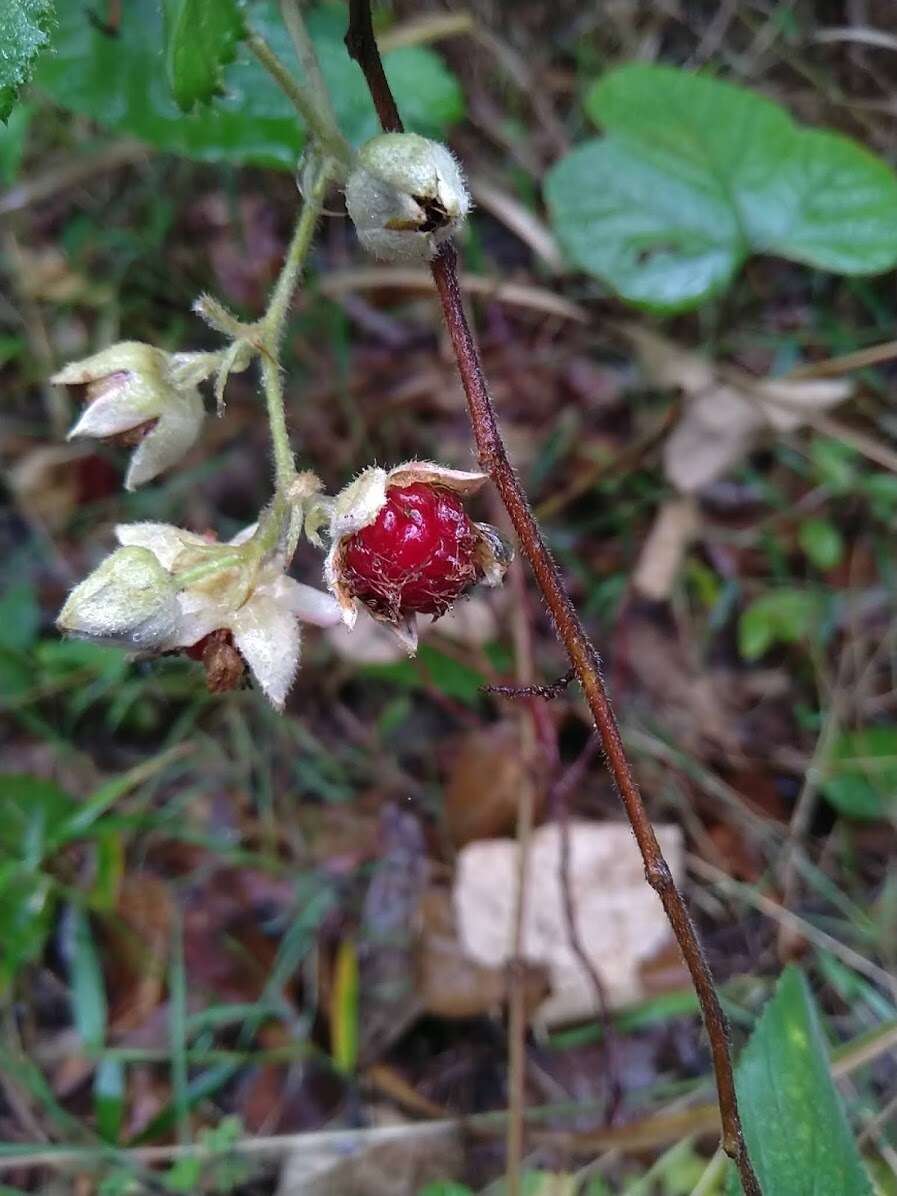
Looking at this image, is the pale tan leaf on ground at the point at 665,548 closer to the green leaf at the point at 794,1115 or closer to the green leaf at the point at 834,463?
the green leaf at the point at 834,463

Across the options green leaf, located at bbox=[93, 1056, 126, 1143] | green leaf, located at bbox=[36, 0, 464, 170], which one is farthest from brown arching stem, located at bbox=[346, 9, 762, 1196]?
green leaf, located at bbox=[93, 1056, 126, 1143]

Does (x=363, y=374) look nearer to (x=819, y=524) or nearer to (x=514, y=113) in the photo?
(x=514, y=113)

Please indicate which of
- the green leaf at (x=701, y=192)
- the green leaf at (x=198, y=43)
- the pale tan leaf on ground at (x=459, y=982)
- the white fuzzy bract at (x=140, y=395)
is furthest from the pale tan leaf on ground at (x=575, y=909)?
the green leaf at (x=198, y=43)

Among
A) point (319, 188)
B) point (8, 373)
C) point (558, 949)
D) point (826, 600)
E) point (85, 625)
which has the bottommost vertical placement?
point (558, 949)

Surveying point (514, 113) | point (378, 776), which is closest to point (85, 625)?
point (378, 776)

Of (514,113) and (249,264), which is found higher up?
(514,113)

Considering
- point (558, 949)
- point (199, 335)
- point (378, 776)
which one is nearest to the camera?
point (558, 949)

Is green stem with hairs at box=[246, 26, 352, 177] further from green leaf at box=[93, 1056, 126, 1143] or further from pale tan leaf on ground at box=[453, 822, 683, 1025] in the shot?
green leaf at box=[93, 1056, 126, 1143]
